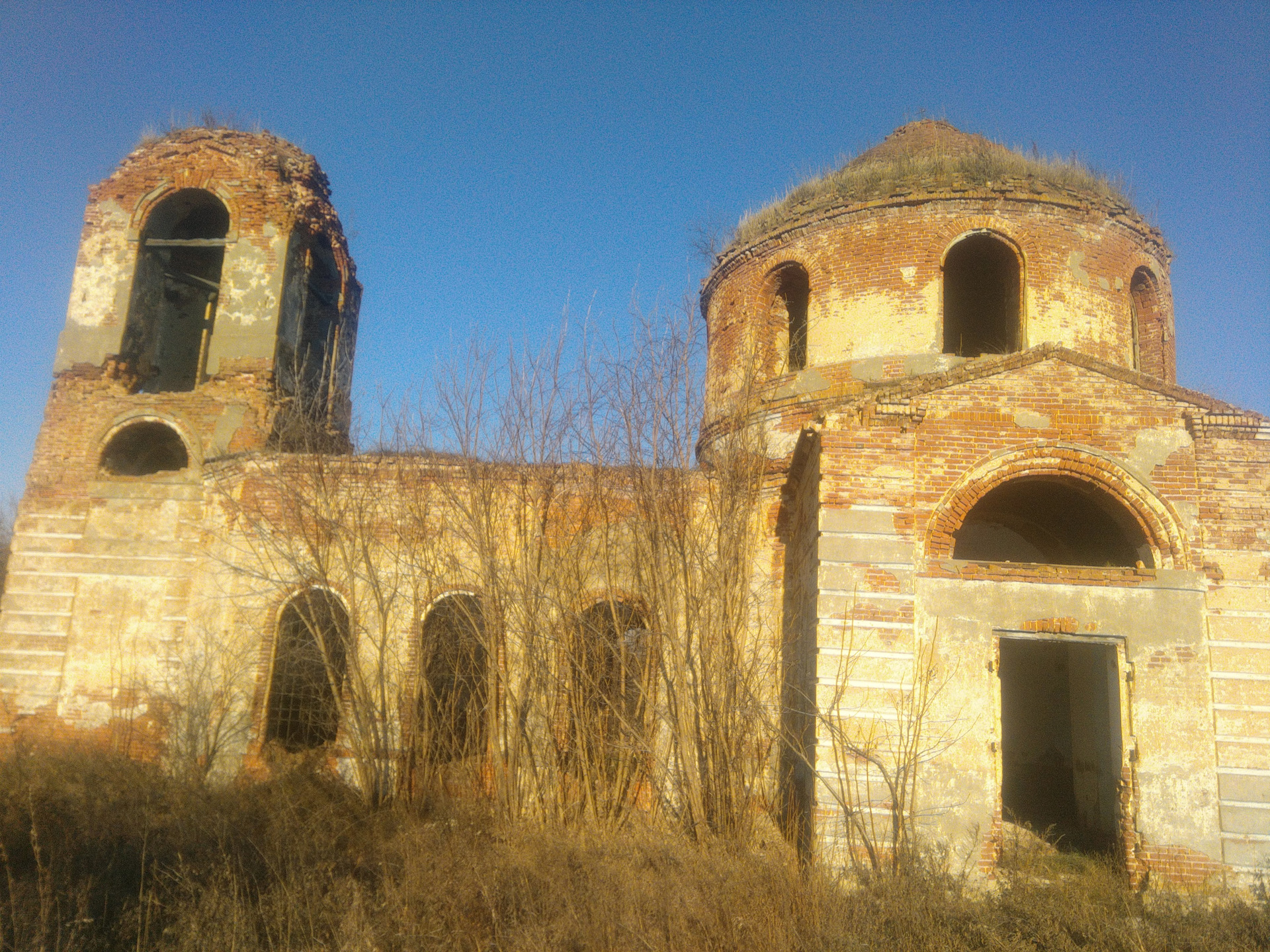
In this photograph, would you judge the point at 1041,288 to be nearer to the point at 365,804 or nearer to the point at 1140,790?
the point at 1140,790

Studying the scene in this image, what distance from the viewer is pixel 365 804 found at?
32.2 feet

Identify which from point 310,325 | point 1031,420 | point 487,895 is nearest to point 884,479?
point 1031,420

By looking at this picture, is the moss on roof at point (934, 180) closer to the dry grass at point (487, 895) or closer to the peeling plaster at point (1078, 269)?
the peeling plaster at point (1078, 269)

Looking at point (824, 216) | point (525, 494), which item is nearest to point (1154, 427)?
point (824, 216)

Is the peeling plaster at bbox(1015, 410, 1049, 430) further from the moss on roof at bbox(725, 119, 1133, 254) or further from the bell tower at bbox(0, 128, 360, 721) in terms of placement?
the bell tower at bbox(0, 128, 360, 721)

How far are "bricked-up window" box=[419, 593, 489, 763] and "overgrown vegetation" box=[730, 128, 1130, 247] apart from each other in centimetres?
747

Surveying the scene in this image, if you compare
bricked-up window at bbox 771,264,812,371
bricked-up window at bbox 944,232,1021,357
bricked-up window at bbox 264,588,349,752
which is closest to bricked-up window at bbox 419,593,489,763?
bricked-up window at bbox 264,588,349,752

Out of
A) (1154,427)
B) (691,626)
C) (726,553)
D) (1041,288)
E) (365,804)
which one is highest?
(1041,288)

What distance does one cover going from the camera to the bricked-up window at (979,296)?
1249cm

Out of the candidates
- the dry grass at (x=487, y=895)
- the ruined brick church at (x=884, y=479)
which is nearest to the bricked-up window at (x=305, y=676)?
the ruined brick church at (x=884, y=479)

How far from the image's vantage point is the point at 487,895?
648 cm

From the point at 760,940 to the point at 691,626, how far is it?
3.92 meters

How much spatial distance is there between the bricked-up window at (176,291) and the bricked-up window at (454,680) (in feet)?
20.2

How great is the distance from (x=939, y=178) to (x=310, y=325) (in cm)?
1046
